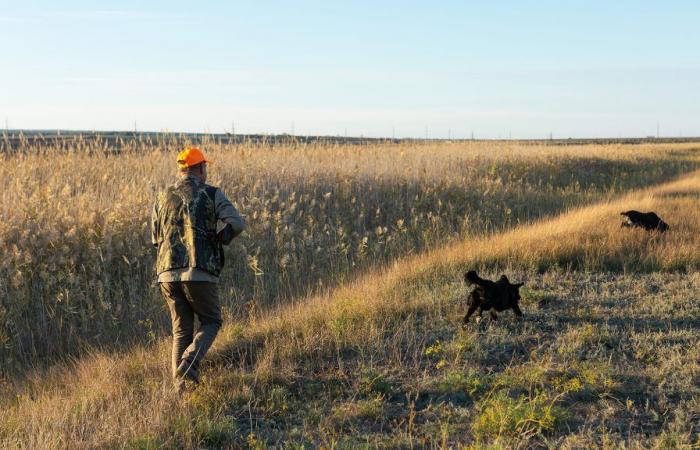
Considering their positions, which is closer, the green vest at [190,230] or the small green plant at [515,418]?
the small green plant at [515,418]

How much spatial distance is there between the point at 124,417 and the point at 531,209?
13539 mm

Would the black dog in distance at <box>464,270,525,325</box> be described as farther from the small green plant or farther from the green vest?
the green vest

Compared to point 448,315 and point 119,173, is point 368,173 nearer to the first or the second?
point 119,173

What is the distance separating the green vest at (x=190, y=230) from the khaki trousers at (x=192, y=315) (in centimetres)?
16

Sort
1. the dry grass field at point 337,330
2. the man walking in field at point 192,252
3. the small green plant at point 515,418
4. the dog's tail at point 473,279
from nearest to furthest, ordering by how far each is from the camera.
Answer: the small green plant at point 515,418
the dry grass field at point 337,330
the man walking in field at point 192,252
the dog's tail at point 473,279

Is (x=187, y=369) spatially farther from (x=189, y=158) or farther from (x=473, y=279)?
(x=473, y=279)

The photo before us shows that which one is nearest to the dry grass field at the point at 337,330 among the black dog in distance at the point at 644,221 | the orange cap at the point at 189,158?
the black dog in distance at the point at 644,221

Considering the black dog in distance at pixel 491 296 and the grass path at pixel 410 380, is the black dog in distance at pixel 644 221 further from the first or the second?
the black dog in distance at pixel 491 296

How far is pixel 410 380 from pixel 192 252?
203 cm

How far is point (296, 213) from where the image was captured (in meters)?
11.8

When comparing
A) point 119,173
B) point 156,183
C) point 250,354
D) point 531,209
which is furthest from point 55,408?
point 531,209

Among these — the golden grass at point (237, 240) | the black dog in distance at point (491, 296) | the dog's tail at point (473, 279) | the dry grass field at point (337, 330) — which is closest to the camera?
the dry grass field at point (337, 330)

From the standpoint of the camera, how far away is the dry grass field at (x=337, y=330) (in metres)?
4.50

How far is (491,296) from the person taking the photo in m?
6.34
